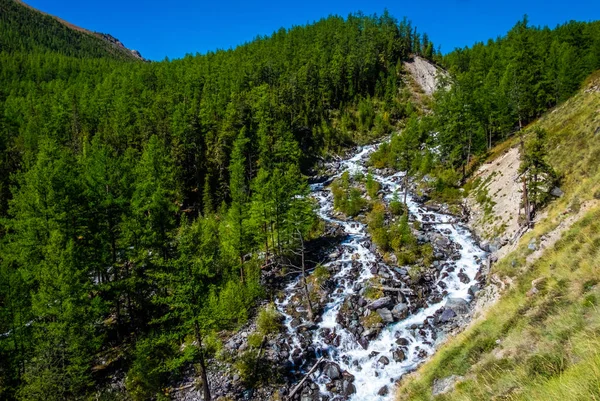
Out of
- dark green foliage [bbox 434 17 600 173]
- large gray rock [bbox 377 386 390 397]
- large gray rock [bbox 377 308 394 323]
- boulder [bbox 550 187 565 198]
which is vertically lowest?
large gray rock [bbox 377 386 390 397]

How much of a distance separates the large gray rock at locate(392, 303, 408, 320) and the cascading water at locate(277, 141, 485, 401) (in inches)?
12.3

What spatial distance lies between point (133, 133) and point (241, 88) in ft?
108

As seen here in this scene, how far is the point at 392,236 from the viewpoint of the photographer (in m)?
36.3

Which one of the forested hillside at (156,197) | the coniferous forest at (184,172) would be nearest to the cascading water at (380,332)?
the coniferous forest at (184,172)

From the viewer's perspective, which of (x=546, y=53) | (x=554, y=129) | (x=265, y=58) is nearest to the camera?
(x=554, y=129)

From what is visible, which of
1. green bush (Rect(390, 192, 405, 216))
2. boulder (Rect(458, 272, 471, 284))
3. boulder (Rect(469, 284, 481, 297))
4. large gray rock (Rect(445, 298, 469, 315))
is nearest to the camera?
large gray rock (Rect(445, 298, 469, 315))

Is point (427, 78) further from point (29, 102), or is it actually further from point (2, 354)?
point (2, 354)

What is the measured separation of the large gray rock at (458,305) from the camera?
25923 mm

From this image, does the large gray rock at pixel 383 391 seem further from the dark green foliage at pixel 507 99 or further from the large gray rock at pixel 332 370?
the dark green foliage at pixel 507 99

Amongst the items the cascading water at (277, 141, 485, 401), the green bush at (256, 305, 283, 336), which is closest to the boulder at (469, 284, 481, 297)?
the cascading water at (277, 141, 485, 401)

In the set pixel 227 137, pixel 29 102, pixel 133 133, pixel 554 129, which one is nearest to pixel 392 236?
pixel 554 129

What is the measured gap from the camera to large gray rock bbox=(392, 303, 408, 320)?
27027mm

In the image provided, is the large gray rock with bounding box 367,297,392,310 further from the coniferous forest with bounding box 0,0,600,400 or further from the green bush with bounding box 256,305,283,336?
the coniferous forest with bounding box 0,0,600,400

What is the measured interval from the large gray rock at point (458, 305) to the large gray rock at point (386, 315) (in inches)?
181
